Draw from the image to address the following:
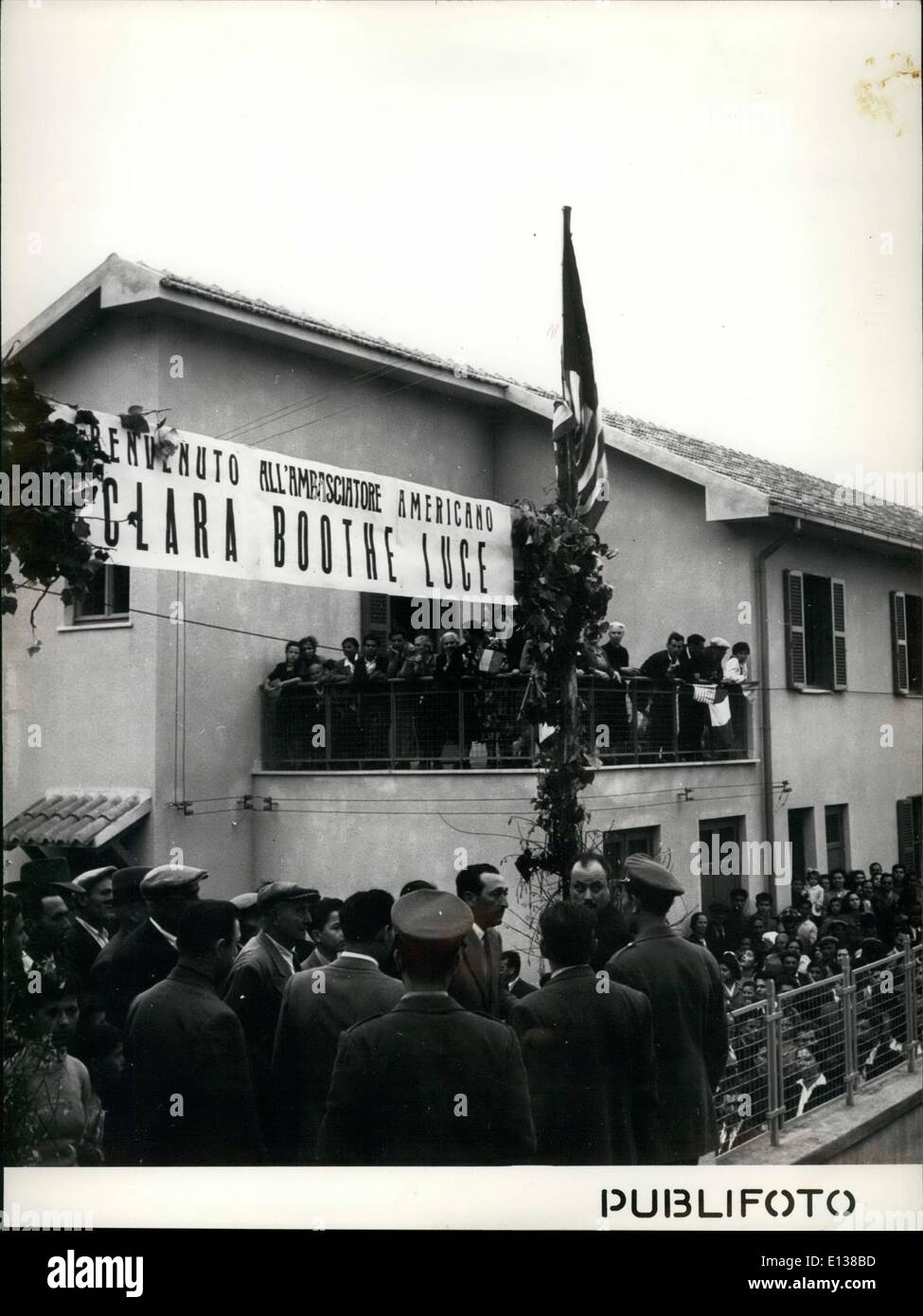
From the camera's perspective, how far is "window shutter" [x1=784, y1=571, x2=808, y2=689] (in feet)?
18.4

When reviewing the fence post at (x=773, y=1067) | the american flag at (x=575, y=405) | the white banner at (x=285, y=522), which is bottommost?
the fence post at (x=773, y=1067)

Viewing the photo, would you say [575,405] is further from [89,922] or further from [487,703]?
[89,922]

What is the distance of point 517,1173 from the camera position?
495 centimetres

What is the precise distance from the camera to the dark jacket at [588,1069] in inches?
174

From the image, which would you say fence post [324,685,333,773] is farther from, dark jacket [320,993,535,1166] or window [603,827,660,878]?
dark jacket [320,993,535,1166]

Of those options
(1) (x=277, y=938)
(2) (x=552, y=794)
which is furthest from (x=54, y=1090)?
(2) (x=552, y=794)

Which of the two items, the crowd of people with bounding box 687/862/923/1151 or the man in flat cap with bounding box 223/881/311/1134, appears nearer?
the man in flat cap with bounding box 223/881/311/1134

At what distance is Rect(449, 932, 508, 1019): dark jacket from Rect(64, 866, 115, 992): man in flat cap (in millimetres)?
1468

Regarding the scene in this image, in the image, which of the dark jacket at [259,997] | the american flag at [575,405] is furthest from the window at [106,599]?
the american flag at [575,405]

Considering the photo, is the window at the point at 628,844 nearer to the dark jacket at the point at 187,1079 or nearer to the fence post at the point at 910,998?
the fence post at the point at 910,998

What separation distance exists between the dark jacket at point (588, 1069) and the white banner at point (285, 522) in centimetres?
191

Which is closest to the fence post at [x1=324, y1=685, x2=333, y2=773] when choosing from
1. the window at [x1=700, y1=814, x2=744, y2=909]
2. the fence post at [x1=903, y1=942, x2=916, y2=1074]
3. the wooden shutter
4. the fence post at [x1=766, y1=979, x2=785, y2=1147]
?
the wooden shutter
